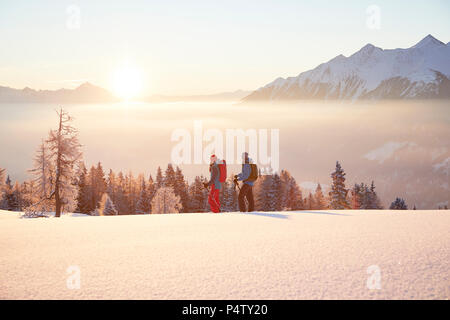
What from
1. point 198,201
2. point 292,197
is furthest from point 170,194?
point 292,197

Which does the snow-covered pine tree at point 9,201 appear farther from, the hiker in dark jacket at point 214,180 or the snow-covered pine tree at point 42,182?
the hiker in dark jacket at point 214,180

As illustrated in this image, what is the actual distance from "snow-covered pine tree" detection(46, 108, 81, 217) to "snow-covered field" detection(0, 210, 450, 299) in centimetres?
2169

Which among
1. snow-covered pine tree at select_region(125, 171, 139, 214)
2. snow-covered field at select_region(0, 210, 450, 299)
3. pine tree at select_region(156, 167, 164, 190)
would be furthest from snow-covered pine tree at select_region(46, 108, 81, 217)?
snow-covered pine tree at select_region(125, 171, 139, 214)

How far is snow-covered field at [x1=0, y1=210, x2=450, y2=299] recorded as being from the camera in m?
4.64

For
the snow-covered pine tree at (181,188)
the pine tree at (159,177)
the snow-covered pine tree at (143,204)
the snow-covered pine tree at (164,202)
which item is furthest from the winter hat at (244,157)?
the pine tree at (159,177)

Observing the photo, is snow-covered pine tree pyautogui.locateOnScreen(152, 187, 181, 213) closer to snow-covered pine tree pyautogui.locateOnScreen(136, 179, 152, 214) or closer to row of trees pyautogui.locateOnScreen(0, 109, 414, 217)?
row of trees pyautogui.locateOnScreen(0, 109, 414, 217)

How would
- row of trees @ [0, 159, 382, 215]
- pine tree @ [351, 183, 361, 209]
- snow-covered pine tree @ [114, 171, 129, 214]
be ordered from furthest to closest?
snow-covered pine tree @ [114, 171, 129, 214]
pine tree @ [351, 183, 361, 209]
row of trees @ [0, 159, 382, 215]

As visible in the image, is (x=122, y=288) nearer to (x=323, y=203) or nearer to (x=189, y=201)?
(x=189, y=201)

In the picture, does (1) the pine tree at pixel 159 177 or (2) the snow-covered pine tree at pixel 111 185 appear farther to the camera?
(2) the snow-covered pine tree at pixel 111 185

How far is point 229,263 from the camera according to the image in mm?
5816

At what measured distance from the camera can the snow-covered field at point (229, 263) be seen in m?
4.64
